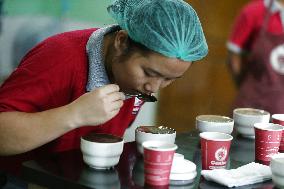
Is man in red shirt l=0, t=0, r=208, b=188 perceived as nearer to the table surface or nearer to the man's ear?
the man's ear

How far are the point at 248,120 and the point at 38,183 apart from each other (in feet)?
3.19

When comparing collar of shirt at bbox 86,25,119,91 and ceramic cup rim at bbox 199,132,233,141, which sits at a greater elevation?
collar of shirt at bbox 86,25,119,91

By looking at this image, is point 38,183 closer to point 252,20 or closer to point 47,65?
point 47,65

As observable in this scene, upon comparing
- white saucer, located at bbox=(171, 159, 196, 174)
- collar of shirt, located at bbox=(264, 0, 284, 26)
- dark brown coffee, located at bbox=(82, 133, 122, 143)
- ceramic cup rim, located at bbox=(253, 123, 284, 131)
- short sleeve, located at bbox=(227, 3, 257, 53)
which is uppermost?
collar of shirt, located at bbox=(264, 0, 284, 26)

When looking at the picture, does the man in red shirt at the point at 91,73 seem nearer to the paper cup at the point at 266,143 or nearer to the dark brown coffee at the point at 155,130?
the dark brown coffee at the point at 155,130

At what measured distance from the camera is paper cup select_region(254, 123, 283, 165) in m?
2.04

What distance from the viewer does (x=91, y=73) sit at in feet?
7.21

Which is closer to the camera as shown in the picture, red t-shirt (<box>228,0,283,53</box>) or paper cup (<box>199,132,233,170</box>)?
paper cup (<box>199,132,233,170</box>)

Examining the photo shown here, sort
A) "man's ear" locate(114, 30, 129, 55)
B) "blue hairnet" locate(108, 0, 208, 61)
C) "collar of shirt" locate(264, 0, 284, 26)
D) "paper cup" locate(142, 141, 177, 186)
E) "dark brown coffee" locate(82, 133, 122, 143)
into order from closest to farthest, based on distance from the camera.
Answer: "paper cup" locate(142, 141, 177, 186)
"dark brown coffee" locate(82, 133, 122, 143)
"blue hairnet" locate(108, 0, 208, 61)
"man's ear" locate(114, 30, 129, 55)
"collar of shirt" locate(264, 0, 284, 26)

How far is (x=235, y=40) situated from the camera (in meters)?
3.93

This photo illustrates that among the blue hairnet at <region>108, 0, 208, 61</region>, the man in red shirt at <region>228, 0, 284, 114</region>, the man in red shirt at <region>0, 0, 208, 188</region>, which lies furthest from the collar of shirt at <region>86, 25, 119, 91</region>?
the man in red shirt at <region>228, 0, 284, 114</region>

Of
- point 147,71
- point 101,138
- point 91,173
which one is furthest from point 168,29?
point 91,173

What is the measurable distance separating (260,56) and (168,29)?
1847 mm

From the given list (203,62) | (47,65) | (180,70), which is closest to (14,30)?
(47,65)
